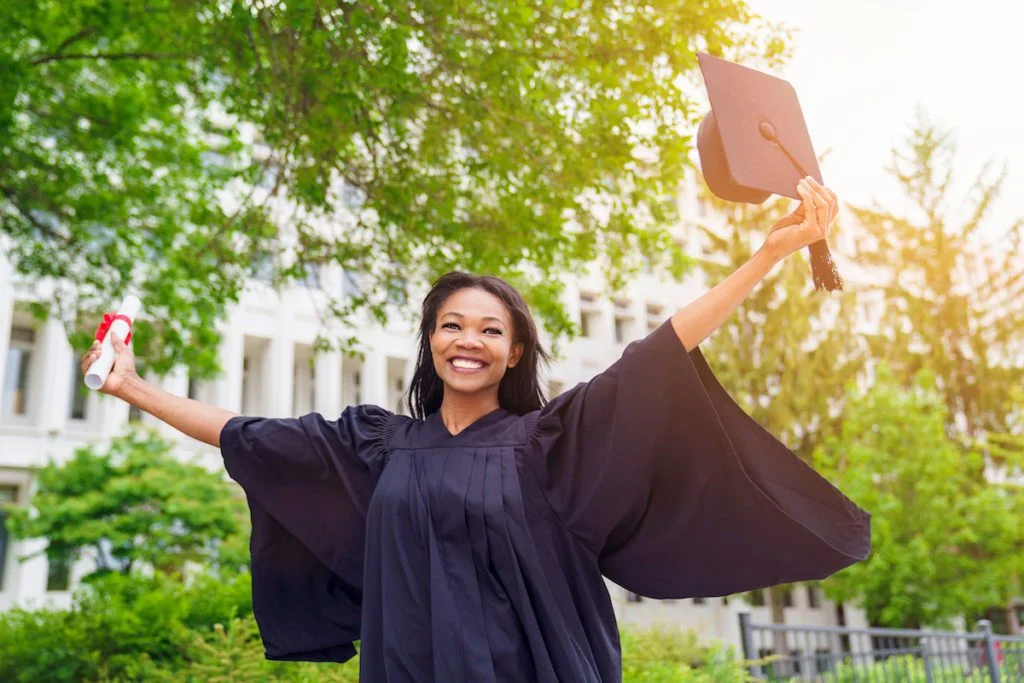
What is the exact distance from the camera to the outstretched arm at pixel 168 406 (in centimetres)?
280

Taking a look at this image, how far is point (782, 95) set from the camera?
296 cm

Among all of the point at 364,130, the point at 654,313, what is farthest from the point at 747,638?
the point at 654,313

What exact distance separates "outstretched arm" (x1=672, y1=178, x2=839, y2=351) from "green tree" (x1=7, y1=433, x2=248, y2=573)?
47.6ft

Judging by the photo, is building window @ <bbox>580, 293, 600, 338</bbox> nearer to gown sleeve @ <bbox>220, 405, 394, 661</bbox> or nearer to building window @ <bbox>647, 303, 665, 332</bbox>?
building window @ <bbox>647, 303, 665, 332</bbox>

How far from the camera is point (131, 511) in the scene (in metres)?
Result: 15.9

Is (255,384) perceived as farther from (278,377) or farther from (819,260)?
(819,260)

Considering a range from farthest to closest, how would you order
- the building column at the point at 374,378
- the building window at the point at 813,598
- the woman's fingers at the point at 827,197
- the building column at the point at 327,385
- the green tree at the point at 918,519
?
the building window at the point at 813,598
the building column at the point at 374,378
the building column at the point at 327,385
the green tree at the point at 918,519
the woman's fingers at the point at 827,197

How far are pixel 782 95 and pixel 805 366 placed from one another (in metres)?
19.3

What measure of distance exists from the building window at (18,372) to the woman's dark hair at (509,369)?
20.4m

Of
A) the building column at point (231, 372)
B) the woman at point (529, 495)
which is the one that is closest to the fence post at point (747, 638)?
the woman at point (529, 495)

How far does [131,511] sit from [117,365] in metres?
14.3

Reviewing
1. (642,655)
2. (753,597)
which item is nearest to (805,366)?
(753,597)

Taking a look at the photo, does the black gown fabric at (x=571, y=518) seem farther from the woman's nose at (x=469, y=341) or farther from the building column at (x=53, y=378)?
the building column at (x=53, y=378)

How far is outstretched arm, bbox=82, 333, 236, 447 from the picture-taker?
2.80 meters
